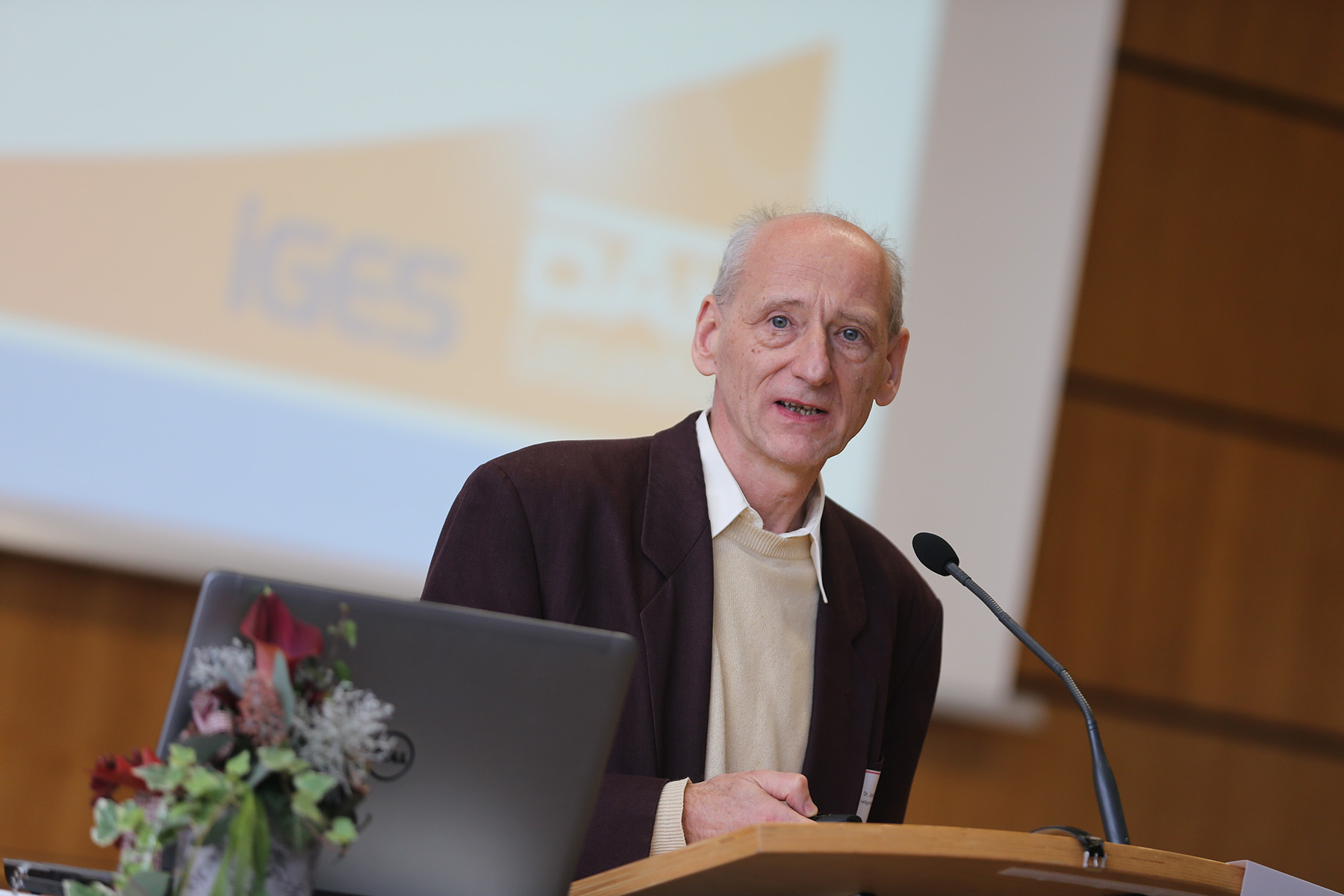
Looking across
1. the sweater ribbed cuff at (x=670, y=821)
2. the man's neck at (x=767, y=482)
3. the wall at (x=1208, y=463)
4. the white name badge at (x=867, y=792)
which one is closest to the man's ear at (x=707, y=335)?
the man's neck at (x=767, y=482)

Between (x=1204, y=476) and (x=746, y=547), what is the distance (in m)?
3.12

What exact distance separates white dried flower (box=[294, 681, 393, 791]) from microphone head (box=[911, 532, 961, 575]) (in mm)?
871

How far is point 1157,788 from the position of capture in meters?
4.61

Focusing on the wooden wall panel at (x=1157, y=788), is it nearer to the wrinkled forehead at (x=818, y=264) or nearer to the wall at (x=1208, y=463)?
the wall at (x=1208, y=463)

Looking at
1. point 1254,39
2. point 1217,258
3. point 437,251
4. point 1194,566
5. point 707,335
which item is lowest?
point 707,335

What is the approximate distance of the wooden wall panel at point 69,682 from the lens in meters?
3.70

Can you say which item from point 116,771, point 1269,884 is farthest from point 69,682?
point 1269,884

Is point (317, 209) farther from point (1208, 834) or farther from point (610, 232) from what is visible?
point (1208, 834)

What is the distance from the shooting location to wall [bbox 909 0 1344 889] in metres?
4.61

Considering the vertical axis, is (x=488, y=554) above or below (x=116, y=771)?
above

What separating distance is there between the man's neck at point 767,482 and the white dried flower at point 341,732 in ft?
3.42

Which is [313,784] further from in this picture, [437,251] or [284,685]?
[437,251]

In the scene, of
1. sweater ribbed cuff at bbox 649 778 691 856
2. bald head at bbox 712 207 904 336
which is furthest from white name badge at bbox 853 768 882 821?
bald head at bbox 712 207 904 336

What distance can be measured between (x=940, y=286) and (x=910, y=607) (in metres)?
2.12
